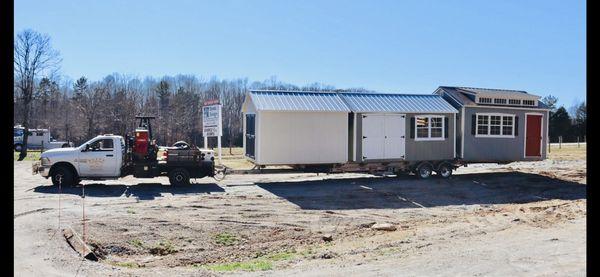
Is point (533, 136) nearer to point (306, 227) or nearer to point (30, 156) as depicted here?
point (306, 227)

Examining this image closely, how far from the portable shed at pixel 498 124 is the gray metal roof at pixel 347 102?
34.6 inches

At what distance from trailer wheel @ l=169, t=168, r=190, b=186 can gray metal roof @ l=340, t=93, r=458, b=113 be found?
679cm

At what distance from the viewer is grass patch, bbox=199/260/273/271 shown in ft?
24.4

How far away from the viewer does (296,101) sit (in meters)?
18.2

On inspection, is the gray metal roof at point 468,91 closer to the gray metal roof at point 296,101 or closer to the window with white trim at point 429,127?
the window with white trim at point 429,127

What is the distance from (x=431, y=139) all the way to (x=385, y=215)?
25.0ft

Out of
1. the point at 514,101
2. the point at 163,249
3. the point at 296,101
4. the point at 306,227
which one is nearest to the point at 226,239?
the point at 163,249

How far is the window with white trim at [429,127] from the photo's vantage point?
19469 millimetres

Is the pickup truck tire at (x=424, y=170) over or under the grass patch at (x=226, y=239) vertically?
over

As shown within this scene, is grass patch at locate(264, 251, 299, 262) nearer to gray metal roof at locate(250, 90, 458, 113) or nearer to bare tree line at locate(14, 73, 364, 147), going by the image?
bare tree line at locate(14, 73, 364, 147)

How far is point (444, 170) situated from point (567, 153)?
15.2m

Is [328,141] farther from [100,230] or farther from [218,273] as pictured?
[218,273]

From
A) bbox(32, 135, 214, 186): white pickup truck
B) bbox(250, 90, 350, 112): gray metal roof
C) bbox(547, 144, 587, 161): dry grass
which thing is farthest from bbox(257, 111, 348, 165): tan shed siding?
bbox(547, 144, 587, 161): dry grass

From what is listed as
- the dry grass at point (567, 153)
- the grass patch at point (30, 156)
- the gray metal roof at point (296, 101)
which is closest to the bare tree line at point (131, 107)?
the grass patch at point (30, 156)
